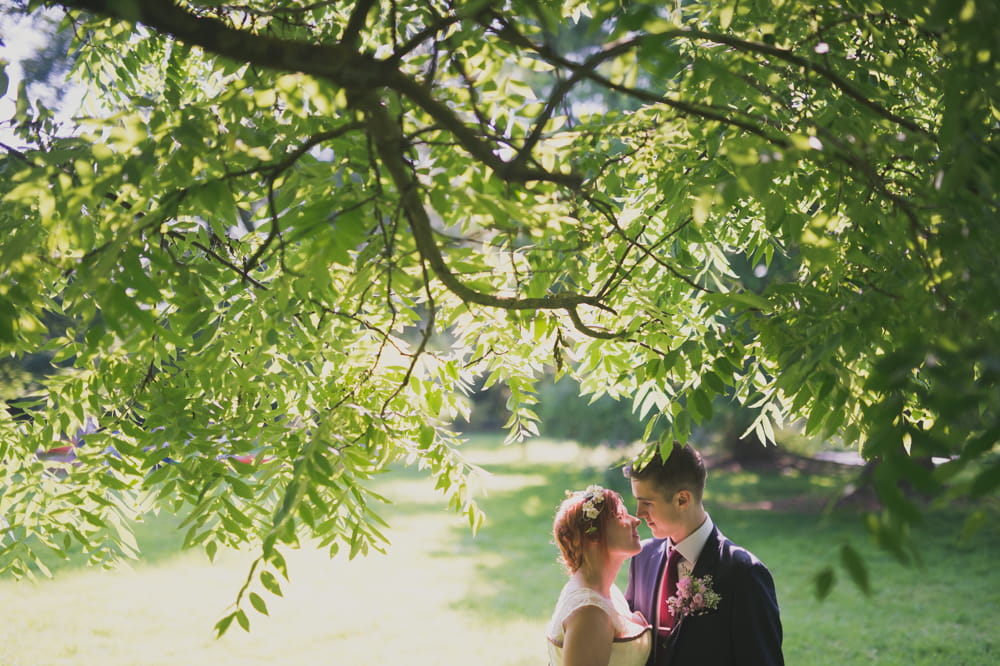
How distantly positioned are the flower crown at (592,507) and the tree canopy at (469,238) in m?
0.49

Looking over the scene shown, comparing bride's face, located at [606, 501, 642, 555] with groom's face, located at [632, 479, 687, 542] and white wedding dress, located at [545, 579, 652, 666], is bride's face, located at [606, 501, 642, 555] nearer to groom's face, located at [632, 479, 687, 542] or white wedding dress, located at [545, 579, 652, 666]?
groom's face, located at [632, 479, 687, 542]

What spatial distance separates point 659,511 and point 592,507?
328mm

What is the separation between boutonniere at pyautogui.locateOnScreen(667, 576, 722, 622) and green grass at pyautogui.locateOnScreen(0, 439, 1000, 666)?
3.64m

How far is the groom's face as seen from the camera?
3.82 metres

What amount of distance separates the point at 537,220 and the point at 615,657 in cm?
231

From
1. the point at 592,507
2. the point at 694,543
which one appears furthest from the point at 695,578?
the point at 592,507

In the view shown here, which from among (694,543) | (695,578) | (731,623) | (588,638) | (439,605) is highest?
(694,543)

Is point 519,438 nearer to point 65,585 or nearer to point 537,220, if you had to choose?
point 537,220

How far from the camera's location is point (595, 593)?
3.84 meters

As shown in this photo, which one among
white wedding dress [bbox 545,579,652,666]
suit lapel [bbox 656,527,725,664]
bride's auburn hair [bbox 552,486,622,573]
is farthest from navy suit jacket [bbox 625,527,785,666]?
bride's auburn hair [bbox 552,486,622,573]

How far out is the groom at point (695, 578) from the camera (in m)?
3.44

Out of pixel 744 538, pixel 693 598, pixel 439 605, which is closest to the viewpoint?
pixel 693 598

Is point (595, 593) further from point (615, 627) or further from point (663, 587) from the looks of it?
point (663, 587)

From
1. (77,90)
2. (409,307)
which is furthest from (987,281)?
(77,90)
